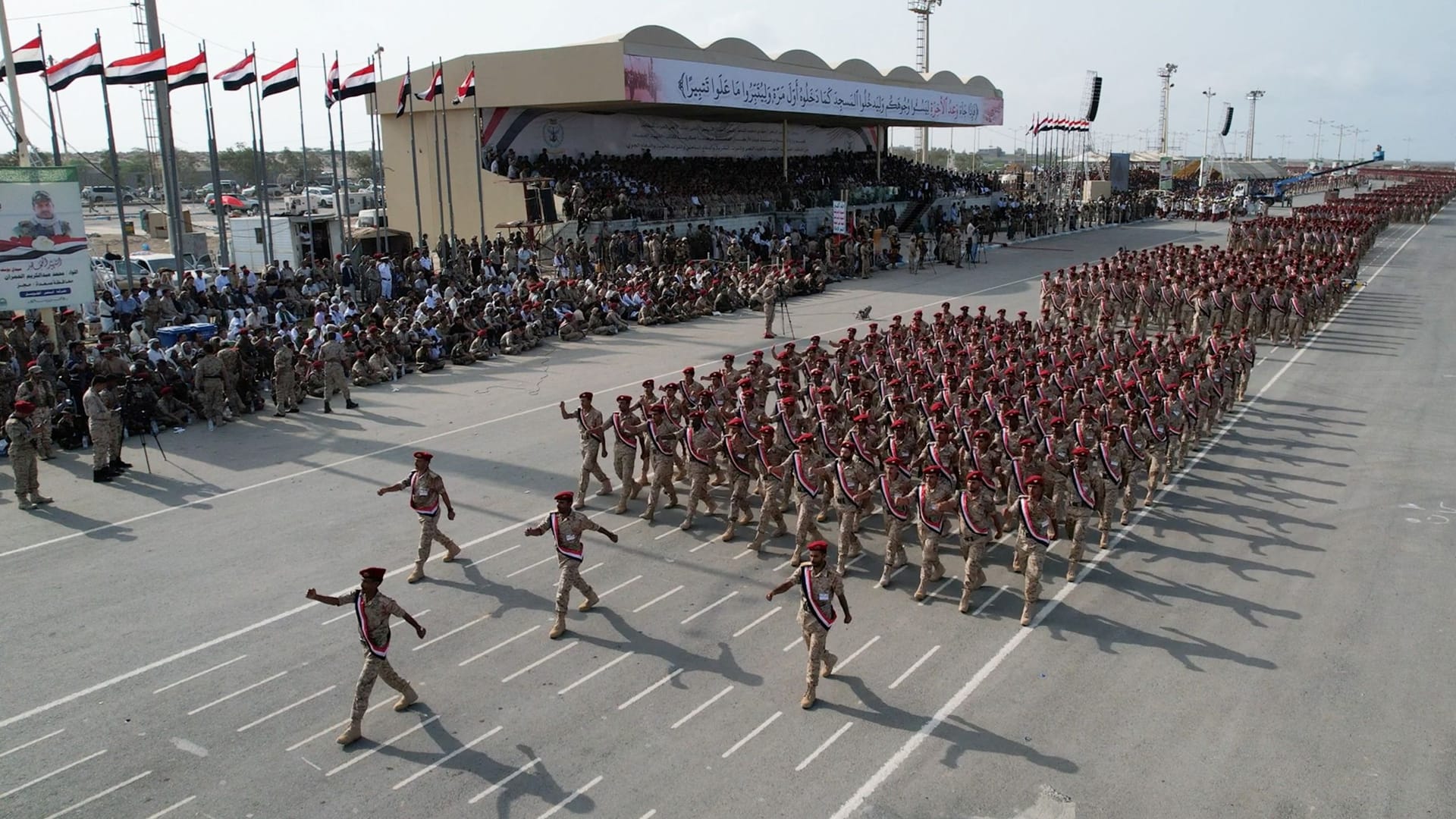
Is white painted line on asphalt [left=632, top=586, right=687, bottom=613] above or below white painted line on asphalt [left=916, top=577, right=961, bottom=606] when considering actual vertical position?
above

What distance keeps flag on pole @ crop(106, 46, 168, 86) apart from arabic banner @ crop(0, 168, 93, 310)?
3.45 m

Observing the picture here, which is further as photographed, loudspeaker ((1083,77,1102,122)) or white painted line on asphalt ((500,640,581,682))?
loudspeaker ((1083,77,1102,122))

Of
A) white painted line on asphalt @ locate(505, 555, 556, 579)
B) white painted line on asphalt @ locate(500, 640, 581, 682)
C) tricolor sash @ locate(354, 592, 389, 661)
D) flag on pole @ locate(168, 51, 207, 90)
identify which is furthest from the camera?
flag on pole @ locate(168, 51, 207, 90)

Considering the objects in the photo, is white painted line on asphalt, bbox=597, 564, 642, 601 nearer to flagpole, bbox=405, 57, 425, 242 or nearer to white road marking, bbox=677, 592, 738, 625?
white road marking, bbox=677, 592, 738, 625

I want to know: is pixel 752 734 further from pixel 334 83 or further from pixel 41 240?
pixel 334 83

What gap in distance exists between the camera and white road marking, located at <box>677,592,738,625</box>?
975cm

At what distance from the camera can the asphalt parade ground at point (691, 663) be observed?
7.19 metres

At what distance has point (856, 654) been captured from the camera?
29.8 ft

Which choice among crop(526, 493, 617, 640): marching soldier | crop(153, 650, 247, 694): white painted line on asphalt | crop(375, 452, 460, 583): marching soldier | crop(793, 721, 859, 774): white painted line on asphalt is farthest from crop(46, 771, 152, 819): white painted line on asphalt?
crop(793, 721, 859, 774): white painted line on asphalt

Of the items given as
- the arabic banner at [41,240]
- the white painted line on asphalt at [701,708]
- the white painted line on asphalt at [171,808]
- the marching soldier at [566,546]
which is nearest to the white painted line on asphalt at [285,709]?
the white painted line on asphalt at [171,808]

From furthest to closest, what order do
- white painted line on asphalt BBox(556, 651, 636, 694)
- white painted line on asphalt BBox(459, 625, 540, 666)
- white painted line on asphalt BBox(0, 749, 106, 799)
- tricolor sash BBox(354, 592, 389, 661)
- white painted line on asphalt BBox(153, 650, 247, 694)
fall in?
white painted line on asphalt BBox(459, 625, 540, 666), white painted line on asphalt BBox(153, 650, 247, 694), white painted line on asphalt BBox(556, 651, 636, 694), tricolor sash BBox(354, 592, 389, 661), white painted line on asphalt BBox(0, 749, 106, 799)

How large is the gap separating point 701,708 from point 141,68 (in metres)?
18.9

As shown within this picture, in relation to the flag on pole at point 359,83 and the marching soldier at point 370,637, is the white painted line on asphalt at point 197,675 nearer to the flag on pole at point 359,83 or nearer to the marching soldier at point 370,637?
the marching soldier at point 370,637

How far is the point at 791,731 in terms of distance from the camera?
7.85 metres
